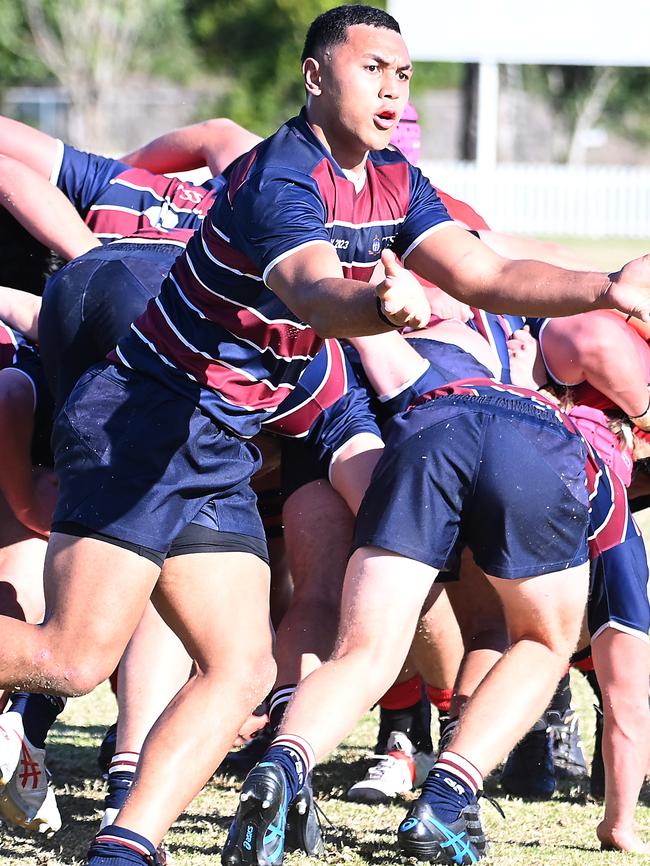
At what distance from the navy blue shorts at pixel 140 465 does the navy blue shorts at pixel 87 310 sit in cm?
40

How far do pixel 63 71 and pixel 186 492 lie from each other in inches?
1258

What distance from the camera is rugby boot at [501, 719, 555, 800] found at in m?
4.17

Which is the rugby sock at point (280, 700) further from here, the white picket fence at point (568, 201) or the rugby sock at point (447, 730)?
the white picket fence at point (568, 201)

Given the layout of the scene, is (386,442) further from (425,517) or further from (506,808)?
(506,808)

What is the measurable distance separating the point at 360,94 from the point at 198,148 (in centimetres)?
244

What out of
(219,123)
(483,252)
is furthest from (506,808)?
(219,123)

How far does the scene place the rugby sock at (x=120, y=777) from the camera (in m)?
3.39

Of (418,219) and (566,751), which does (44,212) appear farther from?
(566,751)

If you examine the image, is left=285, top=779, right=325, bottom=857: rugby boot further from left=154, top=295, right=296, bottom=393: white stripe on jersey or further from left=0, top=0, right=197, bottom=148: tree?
left=0, top=0, right=197, bottom=148: tree

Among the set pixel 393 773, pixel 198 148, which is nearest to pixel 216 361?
pixel 393 773

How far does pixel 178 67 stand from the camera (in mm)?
35312

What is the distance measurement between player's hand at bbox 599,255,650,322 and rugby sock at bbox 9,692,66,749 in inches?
79.3

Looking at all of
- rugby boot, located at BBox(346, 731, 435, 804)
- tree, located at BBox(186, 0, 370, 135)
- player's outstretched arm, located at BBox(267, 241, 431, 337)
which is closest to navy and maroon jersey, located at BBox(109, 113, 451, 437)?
player's outstretched arm, located at BBox(267, 241, 431, 337)

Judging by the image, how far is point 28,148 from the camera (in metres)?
4.77
